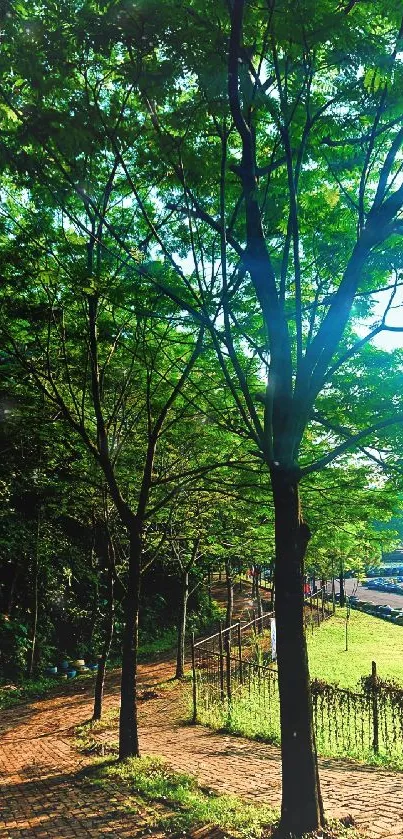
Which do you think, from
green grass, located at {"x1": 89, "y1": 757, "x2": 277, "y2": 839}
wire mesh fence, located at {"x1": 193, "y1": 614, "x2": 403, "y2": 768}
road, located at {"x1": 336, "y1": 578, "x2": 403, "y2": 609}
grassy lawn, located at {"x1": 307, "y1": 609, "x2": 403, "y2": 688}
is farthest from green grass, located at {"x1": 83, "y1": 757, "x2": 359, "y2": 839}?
road, located at {"x1": 336, "y1": 578, "x2": 403, "y2": 609}

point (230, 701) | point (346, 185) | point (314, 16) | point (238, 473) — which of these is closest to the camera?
point (314, 16)

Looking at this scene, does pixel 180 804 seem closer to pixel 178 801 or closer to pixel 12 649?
pixel 178 801

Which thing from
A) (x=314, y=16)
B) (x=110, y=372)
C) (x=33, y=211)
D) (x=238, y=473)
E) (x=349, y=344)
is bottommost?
(x=238, y=473)

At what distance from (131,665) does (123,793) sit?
2.36 m

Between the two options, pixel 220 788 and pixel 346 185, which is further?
pixel 220 788

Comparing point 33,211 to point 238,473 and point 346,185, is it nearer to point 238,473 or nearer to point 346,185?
point 346,185

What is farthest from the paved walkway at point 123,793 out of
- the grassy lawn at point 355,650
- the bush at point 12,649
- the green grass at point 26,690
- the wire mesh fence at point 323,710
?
the grassy lawn at point 355,650

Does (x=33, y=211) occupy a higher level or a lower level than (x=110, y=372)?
higher

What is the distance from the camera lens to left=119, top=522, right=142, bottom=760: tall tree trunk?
9.73 meters

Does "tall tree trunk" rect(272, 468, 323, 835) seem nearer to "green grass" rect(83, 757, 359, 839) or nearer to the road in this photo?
"green grass" rect(83, 757, 359, 839)

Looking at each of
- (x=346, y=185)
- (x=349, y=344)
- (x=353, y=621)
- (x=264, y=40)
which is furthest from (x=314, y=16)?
(x=353, y=621)

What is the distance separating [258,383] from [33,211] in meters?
4.17

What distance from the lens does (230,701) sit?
13.6m

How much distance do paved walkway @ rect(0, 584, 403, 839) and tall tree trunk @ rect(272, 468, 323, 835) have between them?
2.58 ft
